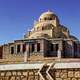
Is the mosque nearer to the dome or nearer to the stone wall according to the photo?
the dome

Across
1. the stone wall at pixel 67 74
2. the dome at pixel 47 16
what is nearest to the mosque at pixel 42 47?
the dome at pixel 47 16

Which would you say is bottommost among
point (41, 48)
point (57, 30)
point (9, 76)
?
point (9, 76)

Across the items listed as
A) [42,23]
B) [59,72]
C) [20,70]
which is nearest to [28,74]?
[20,70]

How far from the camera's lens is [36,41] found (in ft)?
131

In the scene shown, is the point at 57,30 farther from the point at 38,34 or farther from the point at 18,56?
the point at 18,56

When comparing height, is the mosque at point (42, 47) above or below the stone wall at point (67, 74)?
above

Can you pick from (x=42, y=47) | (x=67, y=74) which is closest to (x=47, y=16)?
(x=42, y=47)

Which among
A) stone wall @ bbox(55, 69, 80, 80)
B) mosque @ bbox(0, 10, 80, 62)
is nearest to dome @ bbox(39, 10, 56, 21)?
mosque @ bbox(0, 10, 80, 62)

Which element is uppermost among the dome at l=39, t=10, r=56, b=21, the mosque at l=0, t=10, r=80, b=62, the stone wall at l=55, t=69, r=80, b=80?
the dome at l=39, t=10, r=56, b=21

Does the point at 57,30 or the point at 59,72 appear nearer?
the point at 59,72

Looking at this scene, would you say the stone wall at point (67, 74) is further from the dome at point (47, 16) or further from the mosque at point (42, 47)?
the dome at point (47, 16)

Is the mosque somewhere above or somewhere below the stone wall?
above

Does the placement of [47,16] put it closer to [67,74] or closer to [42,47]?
[42,47]

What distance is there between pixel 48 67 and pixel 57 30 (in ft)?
120
